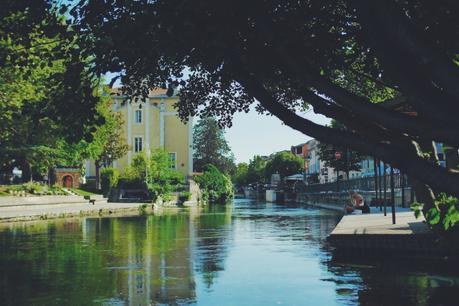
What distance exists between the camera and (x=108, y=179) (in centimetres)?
6319

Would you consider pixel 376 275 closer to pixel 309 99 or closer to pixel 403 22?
pixel 309 99

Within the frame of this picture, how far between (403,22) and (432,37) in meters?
2.73

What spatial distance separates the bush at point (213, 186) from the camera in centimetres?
7906

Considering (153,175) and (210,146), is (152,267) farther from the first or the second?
(210,146)

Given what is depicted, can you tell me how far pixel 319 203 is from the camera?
6012 centimetres

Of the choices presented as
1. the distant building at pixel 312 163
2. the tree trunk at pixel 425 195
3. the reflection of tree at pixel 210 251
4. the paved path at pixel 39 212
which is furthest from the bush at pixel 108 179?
the distant building at pixel 312 163

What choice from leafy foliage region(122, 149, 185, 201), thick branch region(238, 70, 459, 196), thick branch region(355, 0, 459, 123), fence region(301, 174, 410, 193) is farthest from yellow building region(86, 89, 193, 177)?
thick branch region(355, 0, 459, 123)

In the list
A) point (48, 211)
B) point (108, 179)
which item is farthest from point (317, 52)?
point (108, 179)

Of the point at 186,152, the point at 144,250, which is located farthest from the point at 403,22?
the point at 186,152

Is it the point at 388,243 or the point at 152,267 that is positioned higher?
the point at 388,243

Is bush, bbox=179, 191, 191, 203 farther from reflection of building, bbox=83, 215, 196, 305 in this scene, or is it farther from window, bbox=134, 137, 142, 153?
reflection of building, bbox=83, 215, 196, 305

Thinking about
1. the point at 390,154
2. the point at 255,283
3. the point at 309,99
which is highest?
the point at 309,99

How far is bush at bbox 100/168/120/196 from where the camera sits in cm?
6294

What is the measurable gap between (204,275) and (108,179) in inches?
2040
